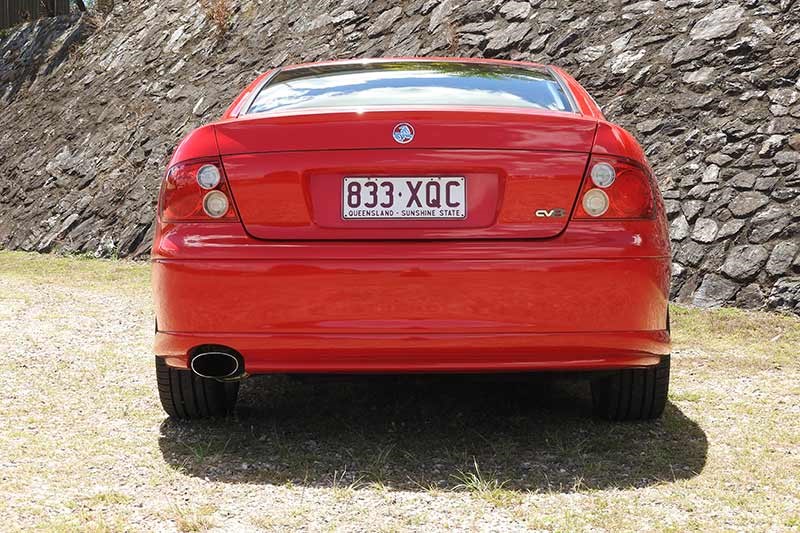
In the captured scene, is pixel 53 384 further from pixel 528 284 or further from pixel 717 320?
pixel 717 320

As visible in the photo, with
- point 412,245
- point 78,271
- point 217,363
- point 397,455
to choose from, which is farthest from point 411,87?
point 78,271

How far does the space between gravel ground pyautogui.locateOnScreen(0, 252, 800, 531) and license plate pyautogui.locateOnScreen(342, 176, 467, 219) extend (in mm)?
747

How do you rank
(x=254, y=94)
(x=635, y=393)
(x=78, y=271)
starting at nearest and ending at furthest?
(x=635, y=393)
(x=254, y=94)
(x=78, y=271)

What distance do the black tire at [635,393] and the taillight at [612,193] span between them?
737 mm

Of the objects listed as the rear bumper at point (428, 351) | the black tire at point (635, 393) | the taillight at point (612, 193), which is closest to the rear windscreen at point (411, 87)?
the taillight at point (612, 193)

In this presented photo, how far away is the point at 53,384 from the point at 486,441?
223 centimetres

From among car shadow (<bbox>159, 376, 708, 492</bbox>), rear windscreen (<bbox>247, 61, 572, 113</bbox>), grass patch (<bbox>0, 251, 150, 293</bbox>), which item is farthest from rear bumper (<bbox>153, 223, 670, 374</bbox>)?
grass patch (<bbox>0, 251, 150, 293</bbox>)

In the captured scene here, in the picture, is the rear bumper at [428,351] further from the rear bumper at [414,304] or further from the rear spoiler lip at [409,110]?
the rear spoiler lip at [409,110]

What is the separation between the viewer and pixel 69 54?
1634cm

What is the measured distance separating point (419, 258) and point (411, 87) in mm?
1022

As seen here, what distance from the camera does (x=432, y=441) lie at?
3824mm

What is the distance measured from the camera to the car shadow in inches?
133

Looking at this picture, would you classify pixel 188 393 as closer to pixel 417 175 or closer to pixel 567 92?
pixel 417 175

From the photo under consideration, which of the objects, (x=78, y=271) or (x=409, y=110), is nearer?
(x=409, y=110)
